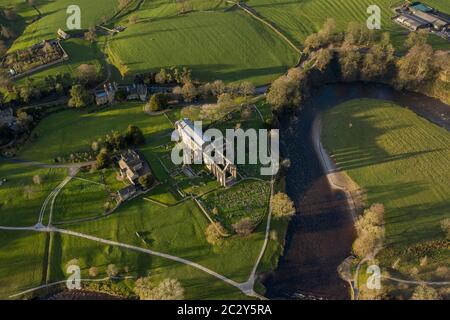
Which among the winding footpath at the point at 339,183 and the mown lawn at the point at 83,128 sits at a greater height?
the mown lawn at the point at 83,128

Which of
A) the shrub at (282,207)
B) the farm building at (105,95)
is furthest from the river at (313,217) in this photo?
the farm building at (105,95)

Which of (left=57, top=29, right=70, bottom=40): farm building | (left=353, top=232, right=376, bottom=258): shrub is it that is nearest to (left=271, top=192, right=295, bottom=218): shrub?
(left=353, top=232, right=376, bottom=258): shrub

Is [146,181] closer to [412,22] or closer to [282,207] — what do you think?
[282,207]

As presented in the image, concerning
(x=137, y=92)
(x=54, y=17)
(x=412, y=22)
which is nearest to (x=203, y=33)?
(x=137, y=92)

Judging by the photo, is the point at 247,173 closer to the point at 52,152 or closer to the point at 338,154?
the point at 338,154

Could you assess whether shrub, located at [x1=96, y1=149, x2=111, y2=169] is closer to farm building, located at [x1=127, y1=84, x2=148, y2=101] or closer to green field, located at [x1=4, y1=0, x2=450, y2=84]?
farm building, located at [x1=127, y1=84, x2=148, y2=101]

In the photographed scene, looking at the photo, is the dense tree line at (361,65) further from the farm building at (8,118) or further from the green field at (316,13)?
the farm building at (8,118)
